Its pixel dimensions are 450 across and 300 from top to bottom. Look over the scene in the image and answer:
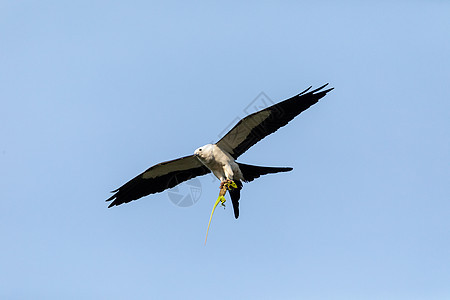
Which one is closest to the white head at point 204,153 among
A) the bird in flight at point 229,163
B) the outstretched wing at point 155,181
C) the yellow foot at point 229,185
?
the bird in flight at point 229,163

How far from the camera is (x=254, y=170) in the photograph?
1234cm

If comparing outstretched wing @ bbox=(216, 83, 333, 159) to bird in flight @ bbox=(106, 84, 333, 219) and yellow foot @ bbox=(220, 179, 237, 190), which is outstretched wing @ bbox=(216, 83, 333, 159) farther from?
yellow foot @ bbox=(220, 179, 237, 190)

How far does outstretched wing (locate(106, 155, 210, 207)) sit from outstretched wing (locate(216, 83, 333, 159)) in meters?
0.96

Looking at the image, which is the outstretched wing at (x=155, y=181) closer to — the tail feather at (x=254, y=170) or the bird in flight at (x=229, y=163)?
the bird in flight at (x=229, y=163)

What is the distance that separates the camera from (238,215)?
1252cm

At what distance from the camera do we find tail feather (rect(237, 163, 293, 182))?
40.4ft

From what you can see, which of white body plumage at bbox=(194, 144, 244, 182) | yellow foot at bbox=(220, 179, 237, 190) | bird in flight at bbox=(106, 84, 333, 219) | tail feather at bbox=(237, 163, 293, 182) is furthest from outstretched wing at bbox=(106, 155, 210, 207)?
yellow foot at bbox=(220, 179, 237, 190)

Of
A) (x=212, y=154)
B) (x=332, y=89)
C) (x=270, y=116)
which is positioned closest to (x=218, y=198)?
(x=212, y=154)

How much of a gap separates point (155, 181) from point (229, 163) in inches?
70.4

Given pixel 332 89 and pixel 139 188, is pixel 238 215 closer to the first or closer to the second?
pixel 139 188

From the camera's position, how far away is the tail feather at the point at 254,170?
40.4ft

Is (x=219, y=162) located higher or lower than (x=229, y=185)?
higher

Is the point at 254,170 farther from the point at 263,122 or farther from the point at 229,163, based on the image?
the point at 263,122

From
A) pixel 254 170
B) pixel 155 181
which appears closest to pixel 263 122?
pixel 254 170
